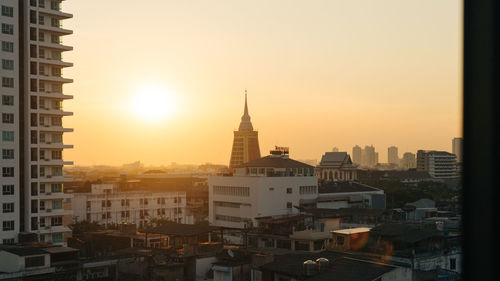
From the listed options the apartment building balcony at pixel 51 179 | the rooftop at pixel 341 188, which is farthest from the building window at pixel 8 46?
the rooftop at pixel 341 188

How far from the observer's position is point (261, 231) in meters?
19.6

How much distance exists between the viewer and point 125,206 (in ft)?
95.4

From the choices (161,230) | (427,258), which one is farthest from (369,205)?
(427,258)

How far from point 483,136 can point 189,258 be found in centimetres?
1445

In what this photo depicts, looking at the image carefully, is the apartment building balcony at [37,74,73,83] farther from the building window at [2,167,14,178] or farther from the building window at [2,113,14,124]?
the building window at [2,167,14,178]

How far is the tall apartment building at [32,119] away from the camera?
62.3ft

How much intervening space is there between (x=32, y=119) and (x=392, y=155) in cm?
12070

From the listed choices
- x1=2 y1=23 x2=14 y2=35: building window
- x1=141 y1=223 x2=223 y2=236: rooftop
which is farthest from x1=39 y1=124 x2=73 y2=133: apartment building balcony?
x1=141 y1=223 x2=223 y2=236: rooftop

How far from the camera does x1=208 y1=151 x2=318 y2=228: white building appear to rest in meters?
24.4

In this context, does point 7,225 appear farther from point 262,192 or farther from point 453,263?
point 453,263

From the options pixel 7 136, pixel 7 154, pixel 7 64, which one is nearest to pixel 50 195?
pixel 7 154

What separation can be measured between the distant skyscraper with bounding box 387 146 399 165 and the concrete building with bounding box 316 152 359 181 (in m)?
78.3

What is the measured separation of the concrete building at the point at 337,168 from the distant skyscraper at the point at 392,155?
78272 mm

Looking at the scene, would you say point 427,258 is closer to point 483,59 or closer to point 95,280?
point 95,280
